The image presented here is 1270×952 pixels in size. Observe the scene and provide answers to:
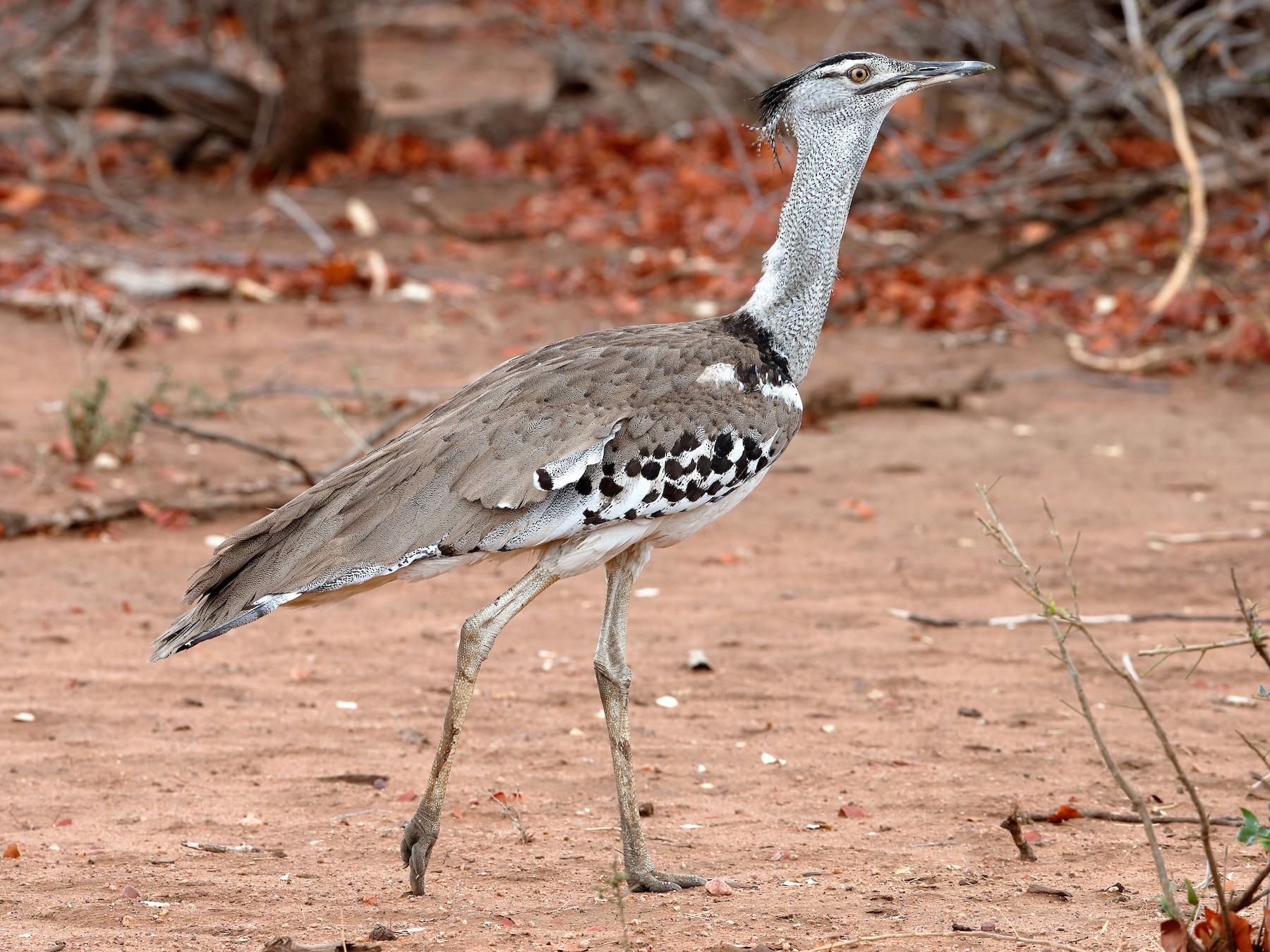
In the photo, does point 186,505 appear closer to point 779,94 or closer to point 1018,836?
point 779,94

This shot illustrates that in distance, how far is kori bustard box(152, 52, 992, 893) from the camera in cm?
347

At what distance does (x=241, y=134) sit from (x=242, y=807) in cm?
1024

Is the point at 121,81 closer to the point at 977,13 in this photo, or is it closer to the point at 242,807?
the point at 977,13

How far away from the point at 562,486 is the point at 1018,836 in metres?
1.39

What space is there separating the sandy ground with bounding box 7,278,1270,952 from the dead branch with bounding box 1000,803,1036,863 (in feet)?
0.20

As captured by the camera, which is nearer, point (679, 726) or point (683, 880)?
point (683, 880)

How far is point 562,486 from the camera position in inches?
138

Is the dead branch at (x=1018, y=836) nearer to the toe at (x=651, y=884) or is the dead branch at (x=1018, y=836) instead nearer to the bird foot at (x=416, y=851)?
the toe at (x=651, y=884)

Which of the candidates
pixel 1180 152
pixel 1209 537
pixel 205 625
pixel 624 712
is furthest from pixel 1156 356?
pixel 205 625

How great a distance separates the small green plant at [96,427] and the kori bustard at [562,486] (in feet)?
10.3

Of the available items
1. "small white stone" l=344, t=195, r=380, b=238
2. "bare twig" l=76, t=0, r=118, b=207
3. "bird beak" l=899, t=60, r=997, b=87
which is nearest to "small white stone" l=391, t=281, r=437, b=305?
"small white stone" l=344, t=195, r=380, b=238

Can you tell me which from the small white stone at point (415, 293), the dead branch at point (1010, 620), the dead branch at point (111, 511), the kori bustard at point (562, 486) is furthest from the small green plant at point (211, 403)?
the kori bustard at point (562, 486)

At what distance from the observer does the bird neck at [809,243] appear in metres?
4.00

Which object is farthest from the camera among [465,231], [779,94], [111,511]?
[465,231]
